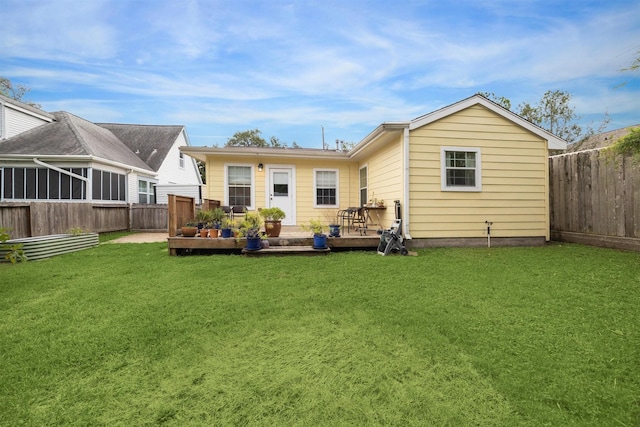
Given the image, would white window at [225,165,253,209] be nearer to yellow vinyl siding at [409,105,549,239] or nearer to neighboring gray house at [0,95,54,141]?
yellow vinyl siding at [409,105,549,239]

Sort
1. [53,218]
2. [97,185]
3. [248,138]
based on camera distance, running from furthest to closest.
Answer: [248,138] < [97,185] < [53,218]

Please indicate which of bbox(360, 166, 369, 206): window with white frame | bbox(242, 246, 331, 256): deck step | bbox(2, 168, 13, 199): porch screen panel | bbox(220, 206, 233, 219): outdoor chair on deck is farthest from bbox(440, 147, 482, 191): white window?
bbox(2, 168, 13, 199): porch screen panel

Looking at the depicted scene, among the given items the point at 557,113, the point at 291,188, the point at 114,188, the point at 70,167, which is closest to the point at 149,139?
the point at 114,188

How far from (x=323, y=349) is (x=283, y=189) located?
7.63m

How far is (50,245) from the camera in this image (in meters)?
5.79

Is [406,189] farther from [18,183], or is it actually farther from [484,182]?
[18,183]

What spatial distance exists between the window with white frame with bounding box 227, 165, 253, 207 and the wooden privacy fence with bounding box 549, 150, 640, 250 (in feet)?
27.8

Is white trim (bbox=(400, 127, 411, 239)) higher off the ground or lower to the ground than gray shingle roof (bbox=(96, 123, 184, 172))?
lower

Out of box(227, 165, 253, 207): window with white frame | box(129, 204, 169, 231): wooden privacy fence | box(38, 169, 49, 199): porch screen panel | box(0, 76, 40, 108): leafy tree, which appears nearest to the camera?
box(227, 165, 253, 207): window with white frame

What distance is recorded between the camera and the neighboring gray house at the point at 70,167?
1091 centimetres

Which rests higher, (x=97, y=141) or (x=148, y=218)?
(x=97, y=141)

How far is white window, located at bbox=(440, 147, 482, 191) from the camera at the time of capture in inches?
259

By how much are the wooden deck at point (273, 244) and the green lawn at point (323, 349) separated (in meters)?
1.66

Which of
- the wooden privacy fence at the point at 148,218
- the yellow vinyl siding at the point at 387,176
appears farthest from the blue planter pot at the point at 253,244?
the wooden privacy fence at the point at 148,218
